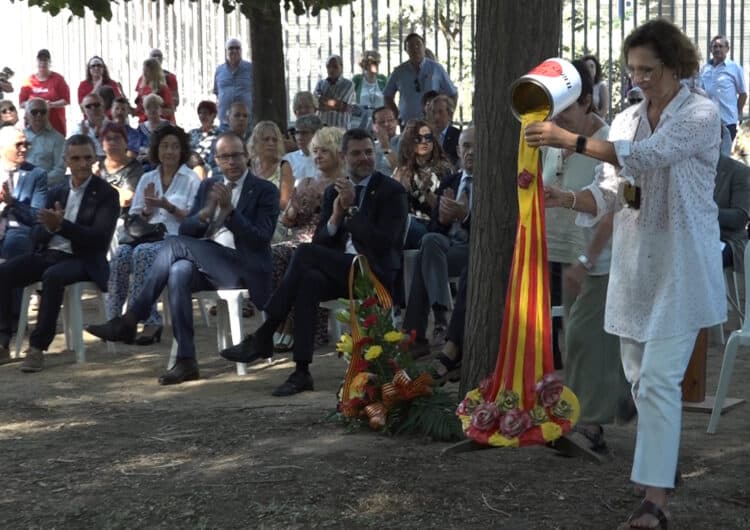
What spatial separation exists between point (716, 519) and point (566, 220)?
6.91 feet

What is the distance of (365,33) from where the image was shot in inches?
669

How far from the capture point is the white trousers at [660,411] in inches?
198

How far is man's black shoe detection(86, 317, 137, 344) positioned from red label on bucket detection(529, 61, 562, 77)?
4.07 metres

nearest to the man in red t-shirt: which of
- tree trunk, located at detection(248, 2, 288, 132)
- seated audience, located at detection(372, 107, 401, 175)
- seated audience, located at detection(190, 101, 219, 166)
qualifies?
seated audience, located at detection(190, 101, 219, 166)

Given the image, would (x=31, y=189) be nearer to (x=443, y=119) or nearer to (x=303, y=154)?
(x=303, y=154)

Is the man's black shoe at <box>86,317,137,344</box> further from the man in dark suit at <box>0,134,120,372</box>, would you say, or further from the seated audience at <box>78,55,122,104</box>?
the seated audience at <box>78,55,122,104</box>

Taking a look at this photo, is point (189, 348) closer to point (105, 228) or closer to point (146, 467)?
point (105, 228)

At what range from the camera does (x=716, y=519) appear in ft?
17.2

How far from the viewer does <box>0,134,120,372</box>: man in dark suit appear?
9.41 meters

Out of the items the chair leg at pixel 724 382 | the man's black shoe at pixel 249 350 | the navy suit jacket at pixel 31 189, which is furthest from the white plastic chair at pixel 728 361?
the navy suit jacket at pixel 31 189

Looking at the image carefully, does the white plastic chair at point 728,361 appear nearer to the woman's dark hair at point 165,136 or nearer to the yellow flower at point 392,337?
the yellow flower at point 392,337

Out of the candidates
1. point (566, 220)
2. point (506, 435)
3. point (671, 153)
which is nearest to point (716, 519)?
point (506, 435)

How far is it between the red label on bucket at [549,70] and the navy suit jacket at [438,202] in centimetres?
389

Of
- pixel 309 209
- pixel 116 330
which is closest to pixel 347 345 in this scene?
pixel 116 330
